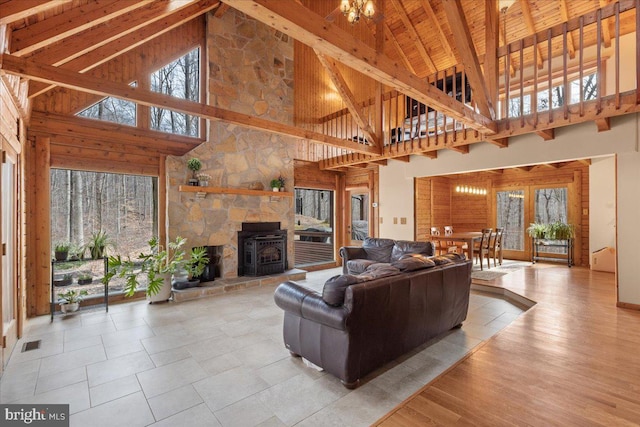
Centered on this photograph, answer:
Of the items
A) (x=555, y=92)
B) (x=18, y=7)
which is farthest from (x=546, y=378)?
(x=555, y=92)

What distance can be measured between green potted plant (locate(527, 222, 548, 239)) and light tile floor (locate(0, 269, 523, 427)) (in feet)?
14.9

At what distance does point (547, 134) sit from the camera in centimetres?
460

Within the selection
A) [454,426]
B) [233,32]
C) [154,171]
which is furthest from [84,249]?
[454,426]

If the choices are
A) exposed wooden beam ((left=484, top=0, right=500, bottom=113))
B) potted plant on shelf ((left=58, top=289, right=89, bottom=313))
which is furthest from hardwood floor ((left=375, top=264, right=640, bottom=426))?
potted plant on shelf ((left=58, top=289, right=89, bottom=313))

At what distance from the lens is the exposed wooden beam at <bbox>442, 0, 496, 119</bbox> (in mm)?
3679

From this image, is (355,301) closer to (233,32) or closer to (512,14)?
(233,32)

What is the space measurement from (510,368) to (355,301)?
1.59 meters

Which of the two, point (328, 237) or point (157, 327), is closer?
point (157, 327)

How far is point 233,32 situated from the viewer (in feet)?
19.5

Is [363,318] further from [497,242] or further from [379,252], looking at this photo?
[497,242]

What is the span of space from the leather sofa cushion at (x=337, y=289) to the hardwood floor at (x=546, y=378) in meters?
0.84

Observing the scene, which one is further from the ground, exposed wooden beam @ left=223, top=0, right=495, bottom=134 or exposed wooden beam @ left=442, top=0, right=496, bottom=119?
exposed wooden beam @ left=442, top=0, right=496, bottom=119

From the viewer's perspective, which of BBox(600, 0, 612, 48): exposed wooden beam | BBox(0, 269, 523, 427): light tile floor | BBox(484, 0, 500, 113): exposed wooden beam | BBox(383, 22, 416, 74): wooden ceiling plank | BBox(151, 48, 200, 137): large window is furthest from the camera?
BBox(383, 22, 416, 74): wooden ceiling plank

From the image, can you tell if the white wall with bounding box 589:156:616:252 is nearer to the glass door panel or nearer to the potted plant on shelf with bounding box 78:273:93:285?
the glass door panel
